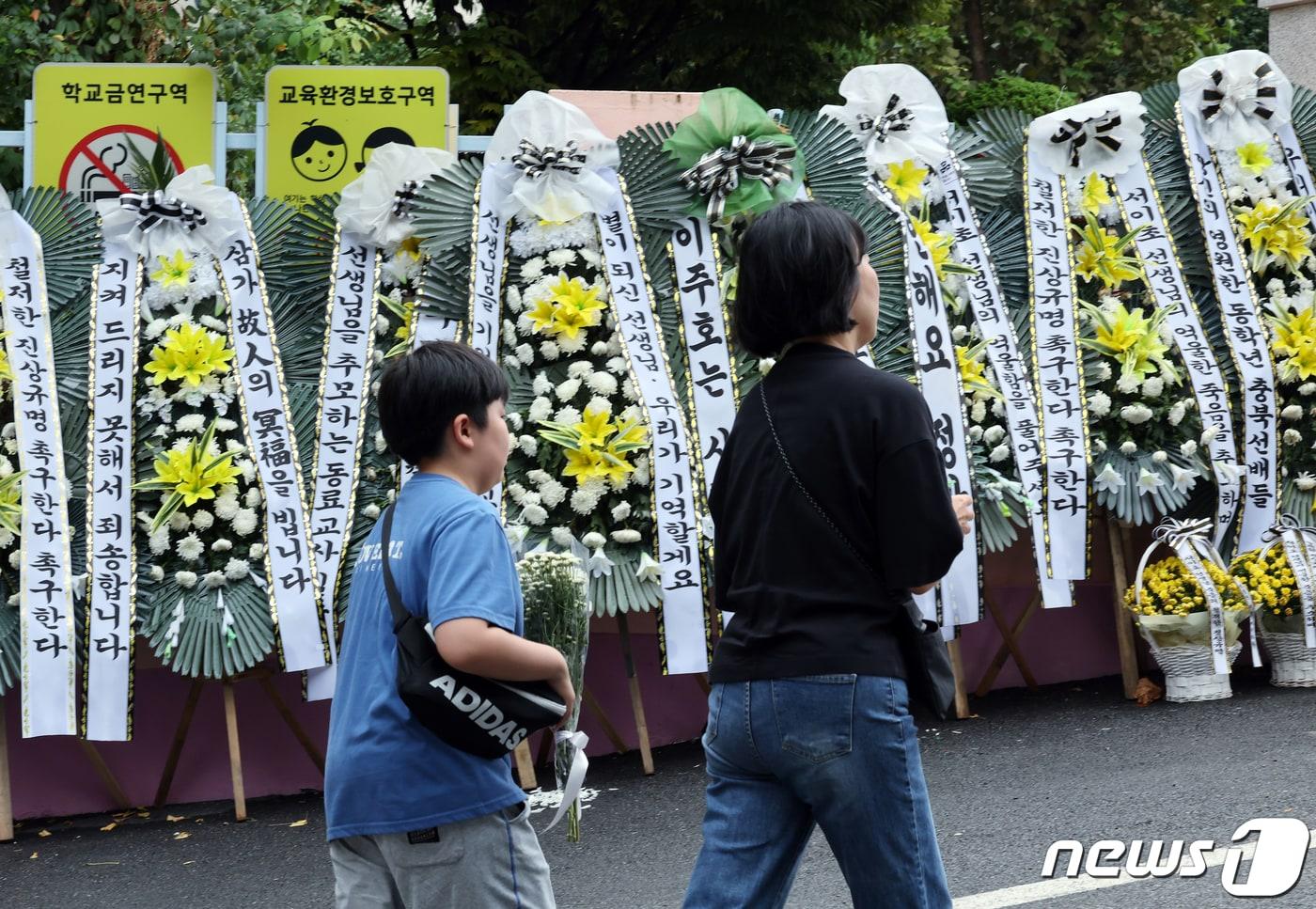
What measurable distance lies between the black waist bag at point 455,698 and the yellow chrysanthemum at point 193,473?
303cm

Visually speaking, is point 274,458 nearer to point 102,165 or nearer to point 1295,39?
point 102,165

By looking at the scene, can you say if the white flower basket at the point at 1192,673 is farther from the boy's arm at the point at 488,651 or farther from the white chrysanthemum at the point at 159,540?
the boy's arm at the point at 488,651

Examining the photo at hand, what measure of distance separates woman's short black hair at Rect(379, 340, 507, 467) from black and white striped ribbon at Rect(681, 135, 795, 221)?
10.3 ft

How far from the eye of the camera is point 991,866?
4.43 meters

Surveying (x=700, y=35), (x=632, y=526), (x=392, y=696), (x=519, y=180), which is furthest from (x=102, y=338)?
(x=700, y=35)

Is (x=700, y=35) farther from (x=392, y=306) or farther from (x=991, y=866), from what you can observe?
(x=991, y=866)

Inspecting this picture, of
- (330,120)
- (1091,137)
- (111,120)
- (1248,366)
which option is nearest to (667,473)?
(330,120)

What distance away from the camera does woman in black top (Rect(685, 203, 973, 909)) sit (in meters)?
2.43

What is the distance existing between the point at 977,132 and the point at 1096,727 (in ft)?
7.88

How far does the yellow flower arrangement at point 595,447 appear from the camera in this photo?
548 centimetres

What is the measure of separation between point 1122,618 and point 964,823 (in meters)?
1.75

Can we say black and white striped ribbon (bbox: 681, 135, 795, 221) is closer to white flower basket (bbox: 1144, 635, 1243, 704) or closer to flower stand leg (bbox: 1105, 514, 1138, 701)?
flower stand leg (bbox: 1105, 514, 1138, 701)

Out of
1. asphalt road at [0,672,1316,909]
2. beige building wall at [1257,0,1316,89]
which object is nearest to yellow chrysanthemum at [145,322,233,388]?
asphalt road at [0,672,1316,909]

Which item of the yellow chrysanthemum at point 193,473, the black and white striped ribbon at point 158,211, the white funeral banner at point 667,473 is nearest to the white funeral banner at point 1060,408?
the white funeral banner at point 667,473
